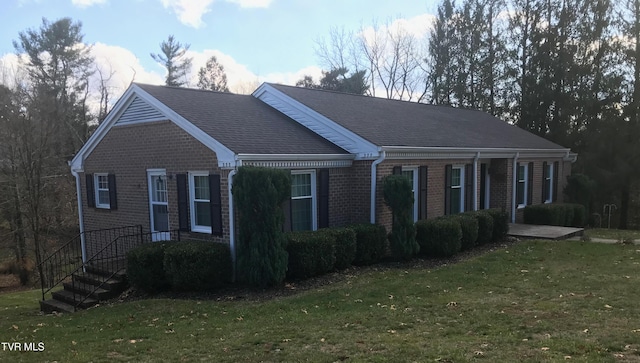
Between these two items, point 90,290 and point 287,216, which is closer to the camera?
point 90,290

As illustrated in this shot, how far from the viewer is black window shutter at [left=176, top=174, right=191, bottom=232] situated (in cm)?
1067

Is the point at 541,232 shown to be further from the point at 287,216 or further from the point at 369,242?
the point at 287,216

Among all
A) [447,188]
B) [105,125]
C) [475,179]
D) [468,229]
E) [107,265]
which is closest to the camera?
[107,265]

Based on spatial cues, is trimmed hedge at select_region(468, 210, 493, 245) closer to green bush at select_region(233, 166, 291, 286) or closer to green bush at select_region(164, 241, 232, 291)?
green bush at select_region(233, 166, 291, 286)

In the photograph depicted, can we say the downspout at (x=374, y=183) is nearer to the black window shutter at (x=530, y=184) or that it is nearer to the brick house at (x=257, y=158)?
the brick house at (x=257, y=158)

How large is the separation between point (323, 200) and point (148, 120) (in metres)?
4.92

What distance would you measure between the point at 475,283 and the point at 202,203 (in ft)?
20.2

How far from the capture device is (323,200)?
1129 centimetres

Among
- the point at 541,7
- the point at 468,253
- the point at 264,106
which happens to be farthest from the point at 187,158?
the point at 541,7

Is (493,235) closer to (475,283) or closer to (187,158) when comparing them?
(475,283)

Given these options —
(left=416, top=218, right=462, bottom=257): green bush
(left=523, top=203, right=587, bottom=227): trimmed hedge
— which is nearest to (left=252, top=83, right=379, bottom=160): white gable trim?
(left=416, top=218, right=462, bottom=257): green bush

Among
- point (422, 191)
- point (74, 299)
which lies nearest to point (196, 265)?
point (74, 299)

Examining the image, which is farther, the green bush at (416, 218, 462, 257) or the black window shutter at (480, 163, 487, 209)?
the black window shutter at (480, 163, 487, 209)

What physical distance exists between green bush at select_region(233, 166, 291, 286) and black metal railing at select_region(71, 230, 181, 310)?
2.93m
